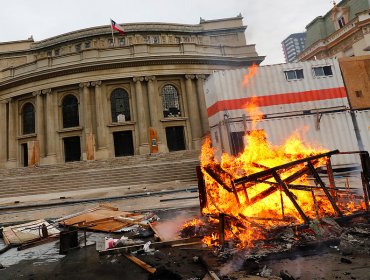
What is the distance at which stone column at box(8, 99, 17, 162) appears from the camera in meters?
28.7

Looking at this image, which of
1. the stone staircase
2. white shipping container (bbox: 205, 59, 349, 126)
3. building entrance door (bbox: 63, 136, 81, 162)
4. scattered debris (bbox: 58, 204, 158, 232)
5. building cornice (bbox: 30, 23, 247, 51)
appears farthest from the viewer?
building cornice (bbox: 30, 23, 247, 51)

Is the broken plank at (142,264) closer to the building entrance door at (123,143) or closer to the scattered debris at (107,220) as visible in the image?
the scattered debris at (107,220)

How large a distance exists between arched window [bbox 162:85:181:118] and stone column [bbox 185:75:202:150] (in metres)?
1.55

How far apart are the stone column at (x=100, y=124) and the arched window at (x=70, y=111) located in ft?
10.9

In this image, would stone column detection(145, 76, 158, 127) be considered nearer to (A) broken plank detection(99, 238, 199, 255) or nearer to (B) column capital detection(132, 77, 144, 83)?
(B) column capital detection(132, 77, 144, 83)

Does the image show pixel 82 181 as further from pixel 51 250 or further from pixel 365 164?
pixel 365 164

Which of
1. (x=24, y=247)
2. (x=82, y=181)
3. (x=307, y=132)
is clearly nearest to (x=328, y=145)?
(x=307, y=132)

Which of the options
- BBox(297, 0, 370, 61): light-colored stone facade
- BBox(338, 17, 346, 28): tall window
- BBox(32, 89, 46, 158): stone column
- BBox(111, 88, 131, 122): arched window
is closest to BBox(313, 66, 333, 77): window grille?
BBox(297, 0, 370, 61): light-colored stone facade

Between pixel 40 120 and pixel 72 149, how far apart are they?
473cm

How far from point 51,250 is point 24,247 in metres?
0.79

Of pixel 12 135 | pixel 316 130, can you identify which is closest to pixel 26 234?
pixel 316 130

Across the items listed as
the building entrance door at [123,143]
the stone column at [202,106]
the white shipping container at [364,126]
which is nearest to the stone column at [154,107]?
the building entrance door at [123,143]

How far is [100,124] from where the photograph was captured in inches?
1044

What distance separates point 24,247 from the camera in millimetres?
5535
